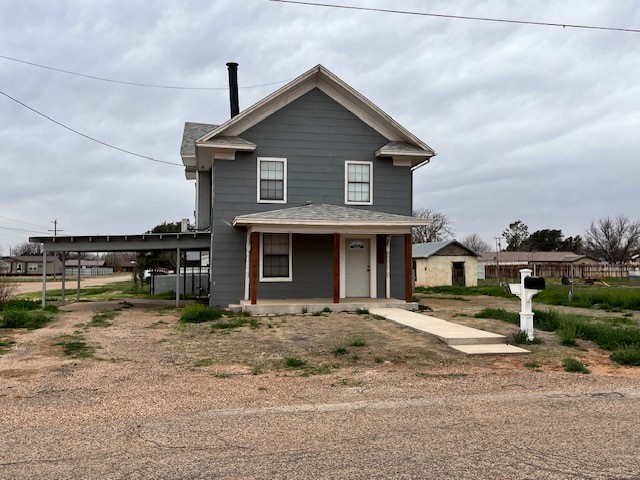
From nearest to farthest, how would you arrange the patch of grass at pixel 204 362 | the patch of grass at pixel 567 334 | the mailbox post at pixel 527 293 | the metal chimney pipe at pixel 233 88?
the patch of grass at pixel 204 362 < the patch of grass at pixel 567 334 < the mailbox post at pixel 527 293 < the metal chimney pipe at pixel 233 88

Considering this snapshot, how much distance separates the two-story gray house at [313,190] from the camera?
17.1 meters

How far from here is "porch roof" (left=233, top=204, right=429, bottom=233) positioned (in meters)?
15.5

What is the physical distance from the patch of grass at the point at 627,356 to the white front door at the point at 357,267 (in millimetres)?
9823

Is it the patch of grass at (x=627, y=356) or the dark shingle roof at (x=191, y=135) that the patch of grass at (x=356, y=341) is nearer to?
the patch of grass at (x=627, y=356)

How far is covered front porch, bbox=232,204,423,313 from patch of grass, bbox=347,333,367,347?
5.11 m

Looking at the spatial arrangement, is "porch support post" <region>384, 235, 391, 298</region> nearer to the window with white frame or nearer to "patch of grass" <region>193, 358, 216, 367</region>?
the window with white frame

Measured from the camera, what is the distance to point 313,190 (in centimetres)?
1775

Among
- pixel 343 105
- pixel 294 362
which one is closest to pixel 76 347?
pixel 294 362

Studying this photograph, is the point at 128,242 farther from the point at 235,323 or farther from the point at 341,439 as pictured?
the point at 341,439

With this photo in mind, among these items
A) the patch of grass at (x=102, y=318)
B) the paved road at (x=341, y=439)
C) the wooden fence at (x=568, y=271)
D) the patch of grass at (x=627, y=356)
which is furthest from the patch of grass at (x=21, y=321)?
the wooden fence at (x=568, y=271)

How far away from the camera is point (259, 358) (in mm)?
8953

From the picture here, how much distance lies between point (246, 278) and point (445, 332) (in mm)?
7948

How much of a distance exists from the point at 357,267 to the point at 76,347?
393 inches

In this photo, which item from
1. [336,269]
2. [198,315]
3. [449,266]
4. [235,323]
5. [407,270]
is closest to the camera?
[235,323]
